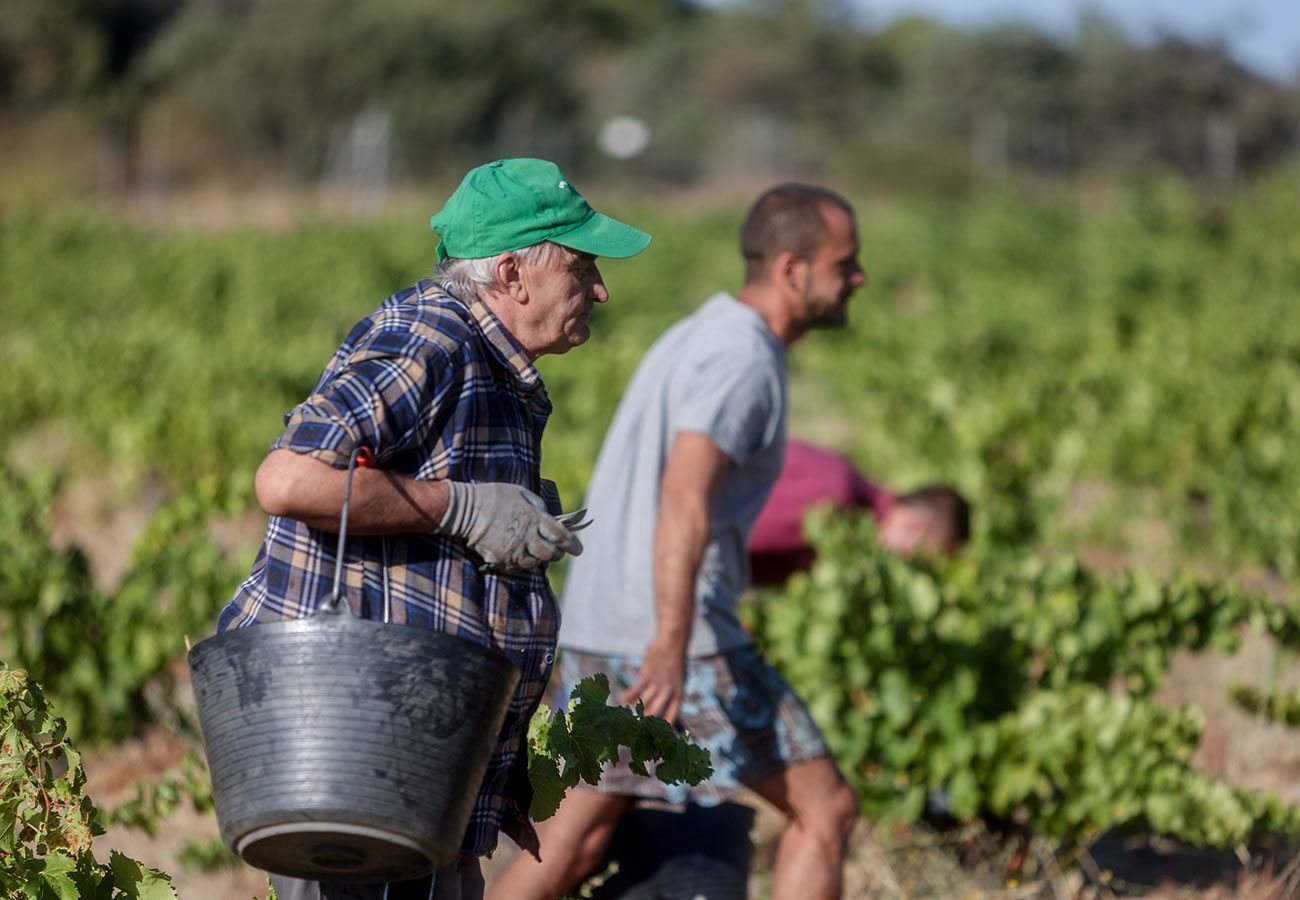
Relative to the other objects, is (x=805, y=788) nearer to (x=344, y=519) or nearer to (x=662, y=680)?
(x=662, y=680)

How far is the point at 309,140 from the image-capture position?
4503 centimetres

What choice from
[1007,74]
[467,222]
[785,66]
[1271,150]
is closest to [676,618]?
[467,222]

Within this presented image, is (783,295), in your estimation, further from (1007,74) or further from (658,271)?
(1007,74)

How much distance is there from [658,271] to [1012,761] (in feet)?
53.9

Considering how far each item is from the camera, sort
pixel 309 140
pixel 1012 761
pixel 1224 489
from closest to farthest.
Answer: pixel 1012 761 < pixel 1224 489 < pixel 309 140

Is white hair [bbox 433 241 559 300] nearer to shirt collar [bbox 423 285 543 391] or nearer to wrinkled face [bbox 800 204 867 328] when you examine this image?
shirt collar [bbox 423 285 543 391]

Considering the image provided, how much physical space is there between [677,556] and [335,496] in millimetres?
1321

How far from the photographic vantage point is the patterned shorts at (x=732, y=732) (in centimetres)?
352

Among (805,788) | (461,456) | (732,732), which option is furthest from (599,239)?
(805,788)

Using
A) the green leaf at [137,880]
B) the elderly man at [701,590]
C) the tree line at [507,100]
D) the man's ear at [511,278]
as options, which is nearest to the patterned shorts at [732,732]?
the elderly man at [701,590]

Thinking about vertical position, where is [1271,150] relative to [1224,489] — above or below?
above

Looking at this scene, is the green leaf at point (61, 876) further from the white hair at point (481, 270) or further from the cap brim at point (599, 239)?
the cap brim at point (599, 239)

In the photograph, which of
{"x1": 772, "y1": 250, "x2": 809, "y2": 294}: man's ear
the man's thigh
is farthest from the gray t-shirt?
the man's thigh

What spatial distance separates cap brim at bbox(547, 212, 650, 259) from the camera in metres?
2.38
